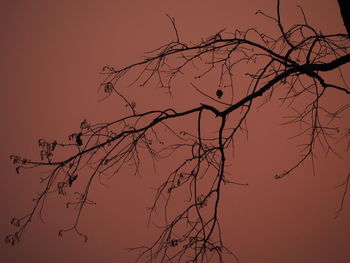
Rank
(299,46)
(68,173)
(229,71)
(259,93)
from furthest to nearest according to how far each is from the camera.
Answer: (229,71) < (299,46) < (259,93) < (68,173)

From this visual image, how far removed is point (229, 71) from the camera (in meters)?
1.78

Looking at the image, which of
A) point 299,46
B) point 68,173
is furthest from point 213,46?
point 68,173

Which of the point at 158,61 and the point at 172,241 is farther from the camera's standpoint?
the point at 158,61

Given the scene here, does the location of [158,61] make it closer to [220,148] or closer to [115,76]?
[115,76]


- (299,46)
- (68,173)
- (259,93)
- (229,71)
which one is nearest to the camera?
(68,173)

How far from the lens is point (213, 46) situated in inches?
66.4

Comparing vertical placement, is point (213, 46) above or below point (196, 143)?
above

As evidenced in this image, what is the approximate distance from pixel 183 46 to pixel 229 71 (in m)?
0.31

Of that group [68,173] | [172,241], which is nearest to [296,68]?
[172,241]

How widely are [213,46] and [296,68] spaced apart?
18.6 inches

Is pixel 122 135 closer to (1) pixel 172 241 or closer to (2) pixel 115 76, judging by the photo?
(2) pixel 115 76

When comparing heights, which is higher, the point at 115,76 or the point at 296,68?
the point at 115,76

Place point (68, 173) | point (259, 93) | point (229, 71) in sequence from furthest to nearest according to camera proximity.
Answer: point (229, 71), point (259, 93), point (68, 173)

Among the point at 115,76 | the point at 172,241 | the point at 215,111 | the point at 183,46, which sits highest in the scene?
the point at 183,46
